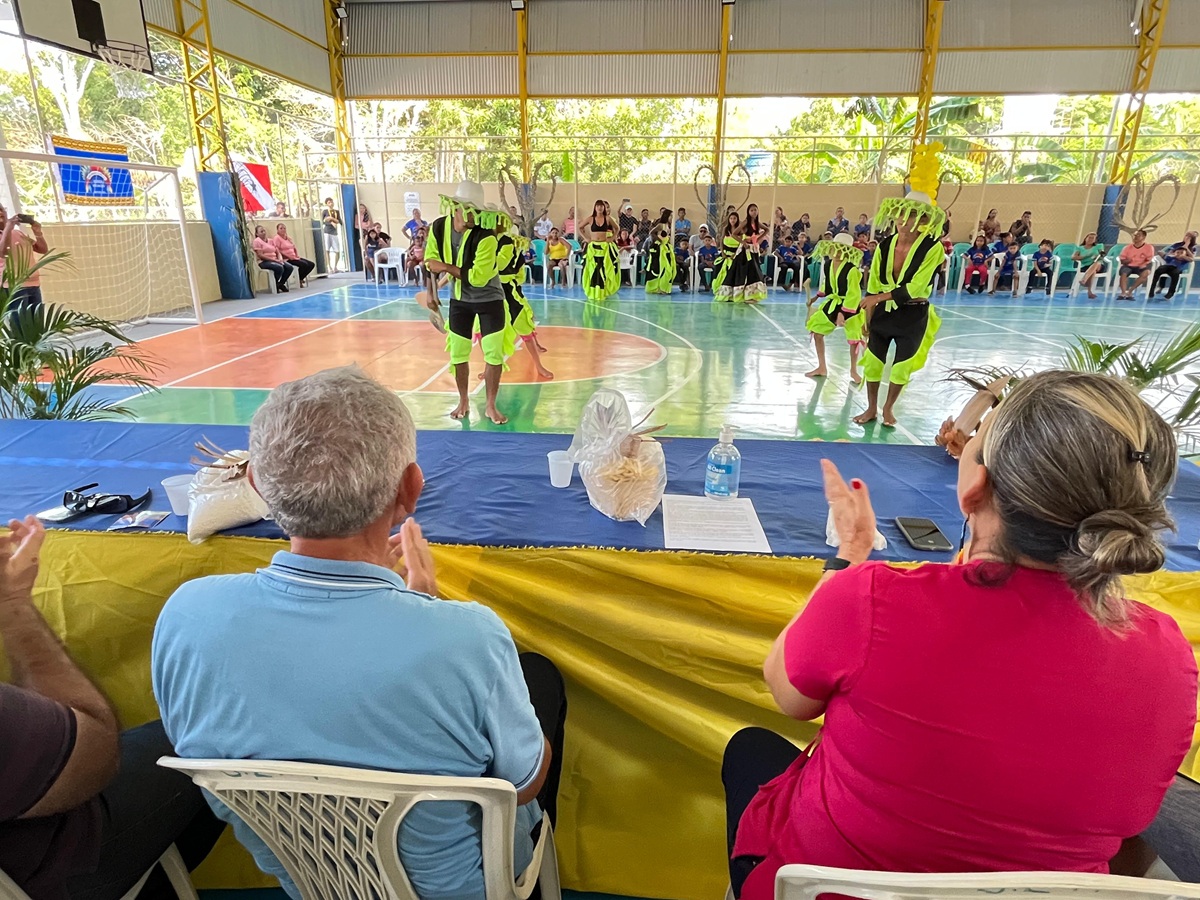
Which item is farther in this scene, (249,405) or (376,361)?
(376,361)

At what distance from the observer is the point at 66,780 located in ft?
3.63

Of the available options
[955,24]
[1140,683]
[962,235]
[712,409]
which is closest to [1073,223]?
[962,235]

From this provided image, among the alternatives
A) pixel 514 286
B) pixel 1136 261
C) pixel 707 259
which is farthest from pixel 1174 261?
pixel 514 286

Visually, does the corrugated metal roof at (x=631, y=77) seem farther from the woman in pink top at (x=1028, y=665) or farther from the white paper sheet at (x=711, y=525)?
the woman in pink top at (x=1028, y=665)

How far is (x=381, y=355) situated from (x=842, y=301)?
15.8ft

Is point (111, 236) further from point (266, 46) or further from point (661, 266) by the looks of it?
point (661, 266)

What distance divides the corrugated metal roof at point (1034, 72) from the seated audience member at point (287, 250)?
46.4ft

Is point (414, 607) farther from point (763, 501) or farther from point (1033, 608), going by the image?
point (763, 501)

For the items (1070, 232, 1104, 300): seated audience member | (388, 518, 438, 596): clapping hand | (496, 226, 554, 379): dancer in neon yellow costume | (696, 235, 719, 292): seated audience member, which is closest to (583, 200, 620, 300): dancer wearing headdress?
(696, 235, 719, 292): seated audience member

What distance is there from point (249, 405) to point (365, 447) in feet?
17.2

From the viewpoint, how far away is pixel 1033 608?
92 centimetres

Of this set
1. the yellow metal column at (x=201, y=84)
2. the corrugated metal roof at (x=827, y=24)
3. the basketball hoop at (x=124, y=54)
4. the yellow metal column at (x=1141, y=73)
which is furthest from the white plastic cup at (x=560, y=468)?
the yellow metal column at (x=1141, y=73)

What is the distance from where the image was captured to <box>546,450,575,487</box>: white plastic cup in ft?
7.20

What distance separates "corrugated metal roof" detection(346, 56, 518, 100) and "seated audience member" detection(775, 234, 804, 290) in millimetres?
7270
